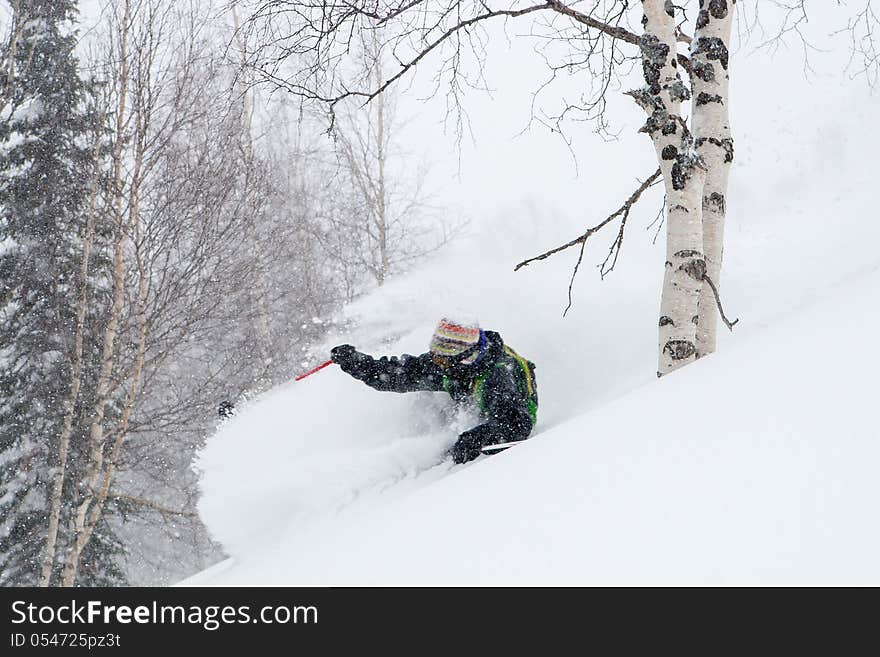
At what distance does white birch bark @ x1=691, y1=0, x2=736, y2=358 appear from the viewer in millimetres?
3693

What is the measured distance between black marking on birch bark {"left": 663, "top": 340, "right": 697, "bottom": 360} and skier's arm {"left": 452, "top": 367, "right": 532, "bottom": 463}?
1012 millimetres

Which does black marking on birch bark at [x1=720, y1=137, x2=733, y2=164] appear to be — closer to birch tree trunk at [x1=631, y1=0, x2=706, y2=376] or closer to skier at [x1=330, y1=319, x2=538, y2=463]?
birch tree trunk at [x1=631, y1=0, x2=706, y2=376]

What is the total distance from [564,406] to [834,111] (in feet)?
49.8

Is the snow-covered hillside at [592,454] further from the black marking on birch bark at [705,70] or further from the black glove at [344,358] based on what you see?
the black marking on birch bark at [705,70]

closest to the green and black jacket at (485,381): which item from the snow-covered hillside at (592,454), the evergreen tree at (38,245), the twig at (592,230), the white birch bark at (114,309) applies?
the snow-covered hillside at (592,454)

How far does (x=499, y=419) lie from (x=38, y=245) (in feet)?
18.0

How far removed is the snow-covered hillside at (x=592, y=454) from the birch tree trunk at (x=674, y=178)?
31 centimetres

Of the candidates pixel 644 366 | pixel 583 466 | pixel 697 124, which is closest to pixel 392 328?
pixel 644 366

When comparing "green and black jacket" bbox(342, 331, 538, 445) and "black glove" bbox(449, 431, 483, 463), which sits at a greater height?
"green and black jacket" bbox(342, 331, 538, 445)

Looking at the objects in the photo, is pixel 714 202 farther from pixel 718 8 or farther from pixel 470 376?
pixel 470 376

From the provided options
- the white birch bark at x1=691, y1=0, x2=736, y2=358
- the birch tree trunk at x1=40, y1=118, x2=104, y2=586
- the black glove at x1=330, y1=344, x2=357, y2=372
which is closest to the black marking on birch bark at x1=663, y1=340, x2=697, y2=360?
the white birch bark at x1=691, y1=0, x2=736, y2=358

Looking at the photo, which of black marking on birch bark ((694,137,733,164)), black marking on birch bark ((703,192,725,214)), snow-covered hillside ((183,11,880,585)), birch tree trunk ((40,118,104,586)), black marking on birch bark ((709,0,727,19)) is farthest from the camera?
birch tree trunk ((40,118,104,586))

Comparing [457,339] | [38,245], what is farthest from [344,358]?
[38,245]

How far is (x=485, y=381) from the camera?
4305mm
